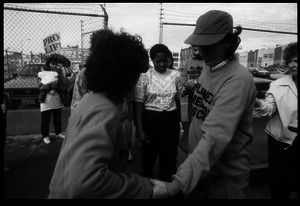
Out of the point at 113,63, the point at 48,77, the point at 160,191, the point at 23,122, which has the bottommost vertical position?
the point at 23,122

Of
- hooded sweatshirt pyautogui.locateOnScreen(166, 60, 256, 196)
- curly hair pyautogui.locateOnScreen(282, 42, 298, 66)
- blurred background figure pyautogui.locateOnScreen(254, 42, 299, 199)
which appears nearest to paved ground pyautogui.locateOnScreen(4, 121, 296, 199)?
blurred background figure pyautogui.locateOnScreen(254, 42, 299, 199)

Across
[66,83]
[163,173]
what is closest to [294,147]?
[163,173]

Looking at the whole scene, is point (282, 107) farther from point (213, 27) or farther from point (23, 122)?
point (23, 122)

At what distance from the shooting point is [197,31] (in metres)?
1.46

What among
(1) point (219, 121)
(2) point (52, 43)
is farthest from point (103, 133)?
(2) point (52, 43)

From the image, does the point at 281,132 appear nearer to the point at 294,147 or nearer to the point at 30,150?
the point at 294,147

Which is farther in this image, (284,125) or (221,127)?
(284,125)

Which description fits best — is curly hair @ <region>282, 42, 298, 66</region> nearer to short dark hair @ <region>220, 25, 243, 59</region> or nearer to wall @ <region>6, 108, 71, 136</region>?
short dark hair @ <region>220, 25, 243, 59</region>

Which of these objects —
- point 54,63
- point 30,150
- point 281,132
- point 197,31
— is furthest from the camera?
point 54,63

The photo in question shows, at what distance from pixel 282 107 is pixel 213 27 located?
1.34 m

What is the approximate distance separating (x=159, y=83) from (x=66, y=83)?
9.18 ft

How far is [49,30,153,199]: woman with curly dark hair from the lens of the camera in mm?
994

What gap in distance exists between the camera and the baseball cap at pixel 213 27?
140 cm

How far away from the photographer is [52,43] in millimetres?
4961
